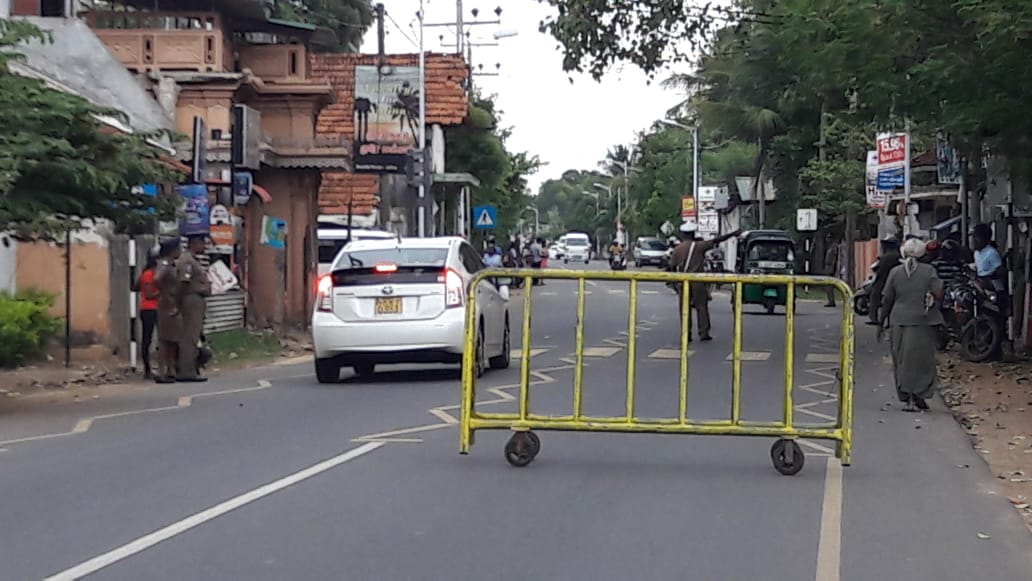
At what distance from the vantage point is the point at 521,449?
10836mm

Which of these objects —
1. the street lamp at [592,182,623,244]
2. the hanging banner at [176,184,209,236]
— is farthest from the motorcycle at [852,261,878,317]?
the street lamp at [592,182,623,244]

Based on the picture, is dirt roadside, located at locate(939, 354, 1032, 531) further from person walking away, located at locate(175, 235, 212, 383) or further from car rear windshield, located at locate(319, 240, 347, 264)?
car rear windshield, located at locate(319, 240, 347, 264)

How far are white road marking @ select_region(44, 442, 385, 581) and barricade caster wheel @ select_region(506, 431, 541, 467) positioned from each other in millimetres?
1313

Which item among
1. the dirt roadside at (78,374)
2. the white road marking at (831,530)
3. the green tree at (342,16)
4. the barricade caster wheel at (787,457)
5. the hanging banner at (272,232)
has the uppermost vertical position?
the green tree at (342,16)

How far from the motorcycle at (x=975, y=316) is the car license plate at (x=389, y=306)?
25.3ft

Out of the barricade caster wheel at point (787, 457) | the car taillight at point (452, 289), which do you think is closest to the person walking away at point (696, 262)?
the car taillight at point (452, 289)

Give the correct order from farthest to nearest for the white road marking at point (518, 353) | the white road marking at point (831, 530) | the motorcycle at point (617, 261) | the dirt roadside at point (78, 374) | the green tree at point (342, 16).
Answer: the motorcycle at point (617, 261), the green tree at point (342, 16), the white road marking at point (518, 353), the dirt roadside at point (78, 374), the white road marking at point (831, 530)

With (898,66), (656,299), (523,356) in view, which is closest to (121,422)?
(523,356)

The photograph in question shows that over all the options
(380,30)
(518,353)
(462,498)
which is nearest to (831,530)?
(462,498)

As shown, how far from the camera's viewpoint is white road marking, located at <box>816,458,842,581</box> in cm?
773

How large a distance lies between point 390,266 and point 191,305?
Answer: 308 cm

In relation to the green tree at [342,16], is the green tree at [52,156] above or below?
below

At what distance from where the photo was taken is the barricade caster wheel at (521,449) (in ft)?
35.5

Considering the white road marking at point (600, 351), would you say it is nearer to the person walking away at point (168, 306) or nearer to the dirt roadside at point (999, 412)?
the dirt roadside at point (999, 412)
